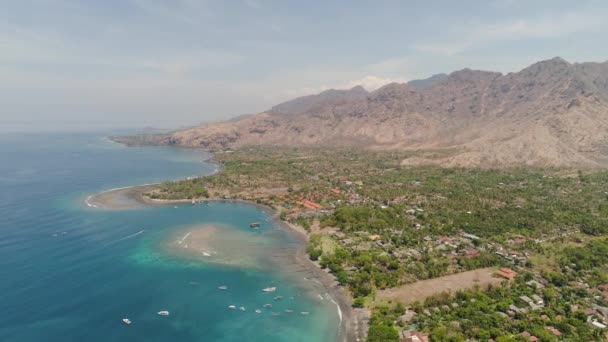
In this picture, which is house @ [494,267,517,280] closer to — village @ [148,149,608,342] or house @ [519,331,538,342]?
village @ [148,149,608,342]

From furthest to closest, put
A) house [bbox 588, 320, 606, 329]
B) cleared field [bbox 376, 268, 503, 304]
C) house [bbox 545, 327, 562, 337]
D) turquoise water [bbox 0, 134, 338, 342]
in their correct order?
cleared field [bbox 376, 268, 503, 304], turquoise water [bbox 0, 134, 338, 342], house [bbox 588, 320, 606, 329], house [bbox 545, 327, 562, 337]

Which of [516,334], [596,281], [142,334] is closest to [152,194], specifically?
[142,334]

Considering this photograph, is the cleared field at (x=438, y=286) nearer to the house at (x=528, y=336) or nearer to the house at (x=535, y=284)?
the house at (x=535, y=284)

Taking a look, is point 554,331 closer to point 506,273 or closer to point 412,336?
point 506,273

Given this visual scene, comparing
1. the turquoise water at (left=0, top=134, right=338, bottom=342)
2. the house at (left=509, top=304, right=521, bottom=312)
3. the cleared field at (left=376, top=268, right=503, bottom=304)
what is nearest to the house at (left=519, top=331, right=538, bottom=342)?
the house at (left=509, top=304, right=521, bottom=312)

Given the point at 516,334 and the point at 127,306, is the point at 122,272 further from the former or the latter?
the point at 516,334

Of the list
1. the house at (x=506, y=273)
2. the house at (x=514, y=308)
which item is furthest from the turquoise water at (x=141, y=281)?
the house at (x=506, y=273)
